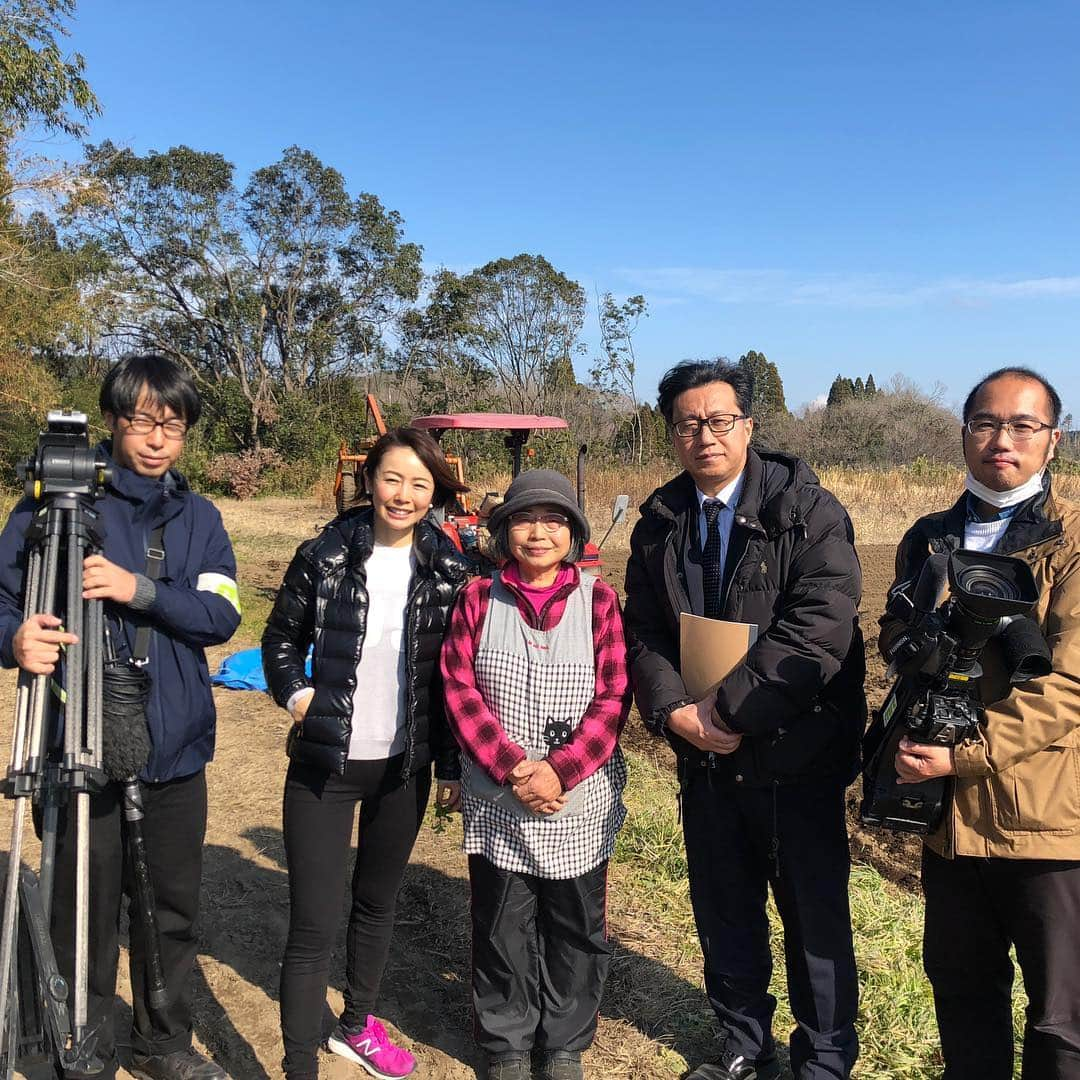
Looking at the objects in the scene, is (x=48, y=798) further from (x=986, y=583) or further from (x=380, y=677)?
(x=986, y=583)

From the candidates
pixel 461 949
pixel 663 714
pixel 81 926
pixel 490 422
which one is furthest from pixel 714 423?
pixel 490 422

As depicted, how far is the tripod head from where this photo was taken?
185 cm

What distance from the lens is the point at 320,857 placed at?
7.29ft

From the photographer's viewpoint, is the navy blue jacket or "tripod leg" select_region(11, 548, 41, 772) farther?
the navy blue jacket

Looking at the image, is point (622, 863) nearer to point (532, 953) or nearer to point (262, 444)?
point (532, 953)

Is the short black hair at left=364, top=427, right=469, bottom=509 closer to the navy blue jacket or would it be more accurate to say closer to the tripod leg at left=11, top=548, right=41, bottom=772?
the navy blue jacket

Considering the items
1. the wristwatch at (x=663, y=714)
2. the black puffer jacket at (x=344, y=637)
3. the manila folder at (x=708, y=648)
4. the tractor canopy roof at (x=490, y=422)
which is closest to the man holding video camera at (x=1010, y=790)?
the manila folder at (x=708, y=648)

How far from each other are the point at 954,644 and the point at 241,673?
17.4 ft

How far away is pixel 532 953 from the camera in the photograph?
2383 mm

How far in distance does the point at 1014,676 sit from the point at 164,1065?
2.33 m

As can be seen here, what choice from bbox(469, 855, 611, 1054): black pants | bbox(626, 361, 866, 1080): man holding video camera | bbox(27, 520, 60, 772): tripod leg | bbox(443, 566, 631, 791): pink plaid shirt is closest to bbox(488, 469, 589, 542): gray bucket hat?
bbox(443, 566, 631, 791): pink plaid shirt

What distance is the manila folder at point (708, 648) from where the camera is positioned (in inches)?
86.9

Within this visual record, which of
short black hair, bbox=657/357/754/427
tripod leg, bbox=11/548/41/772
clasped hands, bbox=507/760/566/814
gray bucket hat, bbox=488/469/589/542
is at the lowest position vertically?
clasped hands, bbox=507/760/566/814

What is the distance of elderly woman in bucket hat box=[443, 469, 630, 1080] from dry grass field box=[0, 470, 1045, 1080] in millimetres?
292
